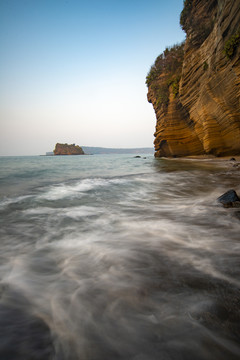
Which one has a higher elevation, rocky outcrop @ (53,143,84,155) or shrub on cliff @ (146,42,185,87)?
shrub on cliff @ (146,42,185,87)

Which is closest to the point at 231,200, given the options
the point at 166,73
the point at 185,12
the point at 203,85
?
the point at 203,85

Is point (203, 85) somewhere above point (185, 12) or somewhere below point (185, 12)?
below

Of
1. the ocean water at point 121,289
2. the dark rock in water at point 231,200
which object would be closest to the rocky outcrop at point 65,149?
the ocean water at point 121,289

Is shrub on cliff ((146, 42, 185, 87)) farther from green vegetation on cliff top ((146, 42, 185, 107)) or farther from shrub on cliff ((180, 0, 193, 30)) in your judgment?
shrub on cliff ((180, 0, 193, 30))

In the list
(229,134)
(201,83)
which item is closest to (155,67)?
(201,83)

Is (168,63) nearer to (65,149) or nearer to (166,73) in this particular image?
(166,73)

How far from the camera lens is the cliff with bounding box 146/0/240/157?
442 inches

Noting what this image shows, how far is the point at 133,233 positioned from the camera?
265cm

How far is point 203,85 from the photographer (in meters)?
14.4

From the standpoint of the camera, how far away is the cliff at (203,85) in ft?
36.9

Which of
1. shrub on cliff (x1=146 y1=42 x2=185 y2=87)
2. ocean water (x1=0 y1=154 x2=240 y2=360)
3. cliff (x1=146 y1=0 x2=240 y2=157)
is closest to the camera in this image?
ocean water (x1=0 y1=154 x2=240 y2=360)

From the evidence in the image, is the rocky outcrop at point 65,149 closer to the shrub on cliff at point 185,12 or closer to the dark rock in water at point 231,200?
the shrub on cliff at point 185,12

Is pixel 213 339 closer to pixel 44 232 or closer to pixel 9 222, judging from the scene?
pixel 44 232

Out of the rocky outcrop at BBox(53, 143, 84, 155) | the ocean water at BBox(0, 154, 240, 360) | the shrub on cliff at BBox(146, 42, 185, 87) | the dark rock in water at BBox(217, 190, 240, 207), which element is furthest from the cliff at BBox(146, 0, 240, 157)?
the rocky outcrop at BBox(53, 143, 84, 155)
